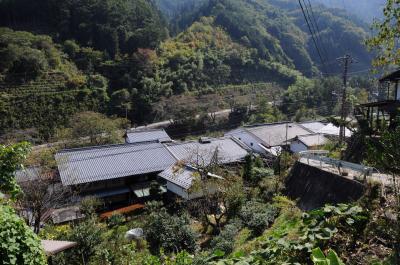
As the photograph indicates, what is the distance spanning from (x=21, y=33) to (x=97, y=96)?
12.5m

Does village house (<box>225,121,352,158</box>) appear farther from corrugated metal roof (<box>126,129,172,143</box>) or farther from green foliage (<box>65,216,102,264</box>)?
green foliage (<box>65,216,102,264</box>)

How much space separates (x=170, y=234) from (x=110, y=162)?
35.9ft

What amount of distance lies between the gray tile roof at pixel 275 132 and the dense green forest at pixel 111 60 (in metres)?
7.24

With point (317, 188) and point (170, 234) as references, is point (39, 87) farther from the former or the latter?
point (317, 188)

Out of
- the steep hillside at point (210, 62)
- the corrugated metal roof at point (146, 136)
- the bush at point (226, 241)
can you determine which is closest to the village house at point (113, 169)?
the corrugated metal roof at point (146, 136)

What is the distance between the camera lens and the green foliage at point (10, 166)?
19.8ft

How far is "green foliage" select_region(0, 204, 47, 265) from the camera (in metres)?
4.71

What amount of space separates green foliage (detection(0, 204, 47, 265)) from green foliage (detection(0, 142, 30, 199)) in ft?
3.31

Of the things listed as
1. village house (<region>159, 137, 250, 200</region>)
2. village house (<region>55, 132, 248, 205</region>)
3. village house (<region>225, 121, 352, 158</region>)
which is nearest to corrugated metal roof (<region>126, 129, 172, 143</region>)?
village house (<region>55, 132, 248, 205</region>)

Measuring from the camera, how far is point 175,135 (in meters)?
38.9

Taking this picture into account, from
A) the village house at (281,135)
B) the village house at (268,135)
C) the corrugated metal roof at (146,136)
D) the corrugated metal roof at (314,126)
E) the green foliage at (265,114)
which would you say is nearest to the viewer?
the village house at (281,135)

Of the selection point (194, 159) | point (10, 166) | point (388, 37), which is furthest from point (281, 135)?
point (10, 166)

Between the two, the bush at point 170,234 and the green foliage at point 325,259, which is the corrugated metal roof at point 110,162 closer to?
the bush at point 170,234

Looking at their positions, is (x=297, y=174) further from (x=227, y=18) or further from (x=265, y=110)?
(x=227, y=18)
